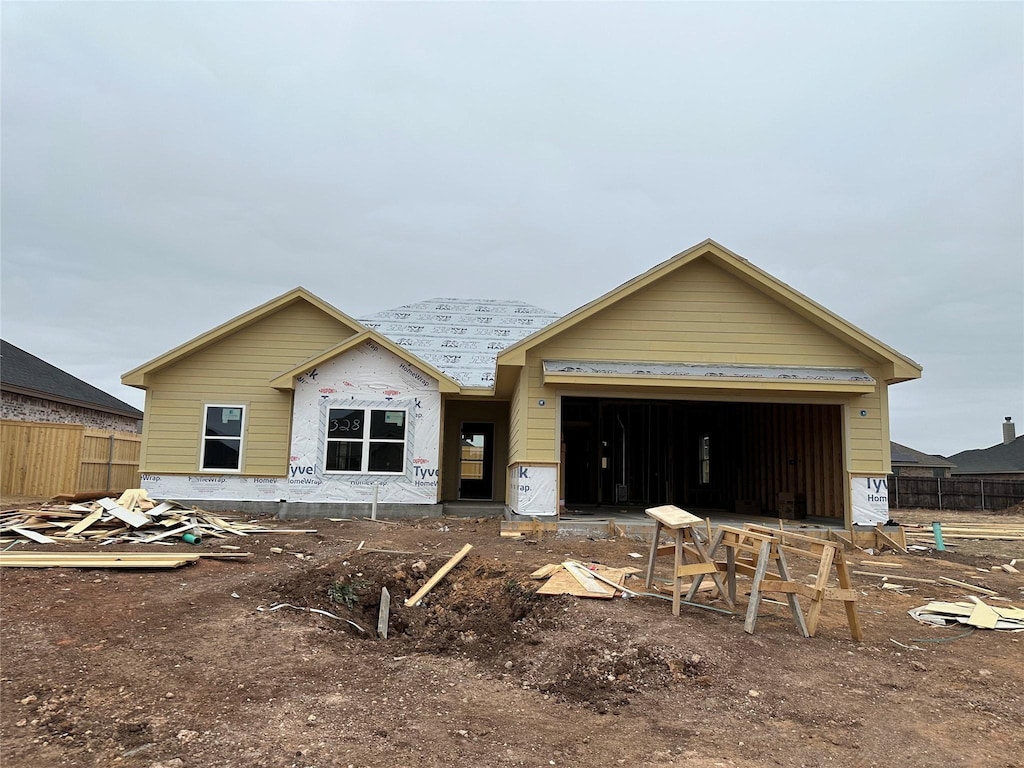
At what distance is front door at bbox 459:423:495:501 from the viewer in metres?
17.8

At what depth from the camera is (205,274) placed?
41969mm

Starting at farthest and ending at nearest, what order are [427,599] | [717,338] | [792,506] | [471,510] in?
[471,510] < [792,506] < [717,338] < [427,599]

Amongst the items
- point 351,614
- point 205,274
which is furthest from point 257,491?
point 205,274

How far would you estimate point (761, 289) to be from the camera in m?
12.8

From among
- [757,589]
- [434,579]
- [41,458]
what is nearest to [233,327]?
[41,458]

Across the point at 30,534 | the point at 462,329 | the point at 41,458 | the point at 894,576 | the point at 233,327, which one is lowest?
the point at 894,576

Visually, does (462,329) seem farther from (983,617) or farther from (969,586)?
(983,617)

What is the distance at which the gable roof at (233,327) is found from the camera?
1505 cm

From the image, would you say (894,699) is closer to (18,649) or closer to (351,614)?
(351,614)

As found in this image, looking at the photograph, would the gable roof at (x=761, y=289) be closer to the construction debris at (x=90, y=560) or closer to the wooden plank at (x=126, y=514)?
the construction debris at (x=90, y=560)

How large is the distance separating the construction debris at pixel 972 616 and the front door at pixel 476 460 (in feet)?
39.6

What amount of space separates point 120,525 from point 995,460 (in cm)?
4756

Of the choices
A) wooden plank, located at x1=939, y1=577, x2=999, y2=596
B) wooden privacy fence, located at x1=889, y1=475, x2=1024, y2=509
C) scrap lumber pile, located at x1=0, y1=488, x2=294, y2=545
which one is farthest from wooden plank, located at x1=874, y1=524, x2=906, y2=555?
wooden privacy fence, located at x1=889, y1=475, x2=1024, y2=509

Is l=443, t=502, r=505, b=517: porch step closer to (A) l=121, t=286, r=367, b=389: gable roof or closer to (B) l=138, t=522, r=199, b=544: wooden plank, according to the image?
(A) l=121, t=286, r=367, b=389: gable roof
